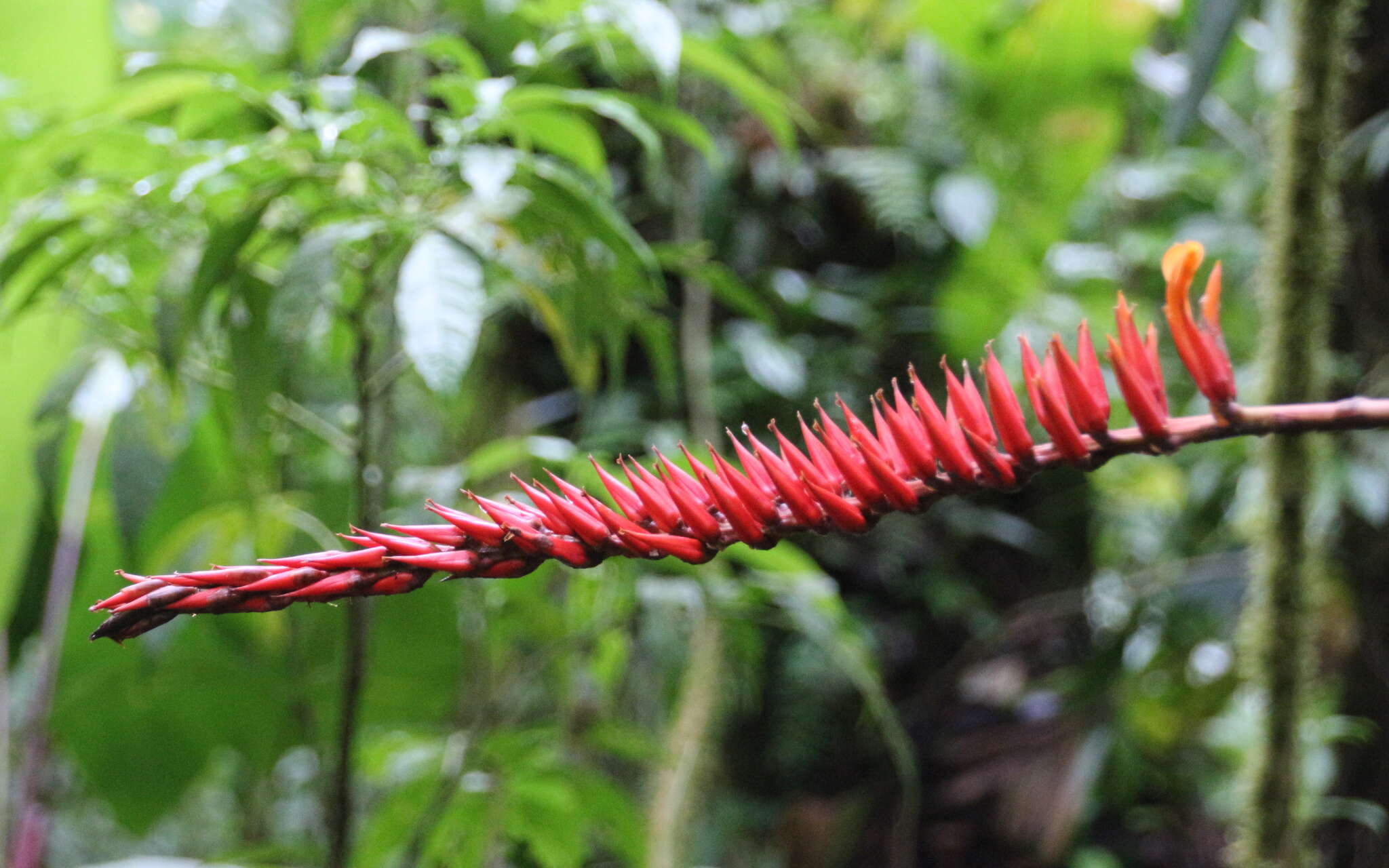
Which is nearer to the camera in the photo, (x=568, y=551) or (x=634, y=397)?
(x=568, y=551)

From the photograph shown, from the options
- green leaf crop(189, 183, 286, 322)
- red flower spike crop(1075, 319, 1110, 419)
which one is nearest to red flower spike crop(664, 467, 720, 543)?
red flower spike crop(1075, 319, 1110, 419)

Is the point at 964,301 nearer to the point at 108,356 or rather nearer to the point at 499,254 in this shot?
the point at 499,254

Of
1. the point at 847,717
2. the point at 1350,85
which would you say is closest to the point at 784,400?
the point at 847,717

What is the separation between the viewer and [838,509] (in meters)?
0.24

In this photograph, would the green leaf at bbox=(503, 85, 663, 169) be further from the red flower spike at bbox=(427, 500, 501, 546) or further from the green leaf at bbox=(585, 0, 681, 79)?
the red flower spike at bbox=(427, 500, 501, 546)

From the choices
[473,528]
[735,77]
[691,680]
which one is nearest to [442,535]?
[473,528]

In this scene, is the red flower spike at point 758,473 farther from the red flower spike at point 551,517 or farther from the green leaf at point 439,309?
the green leaf at point 439,309

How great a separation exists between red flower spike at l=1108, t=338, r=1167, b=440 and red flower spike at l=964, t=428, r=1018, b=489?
0.12 feet

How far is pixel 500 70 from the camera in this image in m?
1.17

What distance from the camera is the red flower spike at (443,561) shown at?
22 cm

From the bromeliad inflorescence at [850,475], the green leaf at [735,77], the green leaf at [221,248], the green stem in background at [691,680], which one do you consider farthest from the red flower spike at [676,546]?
the green stem in background at [691,680]

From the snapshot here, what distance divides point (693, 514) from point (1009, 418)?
0.08 metres

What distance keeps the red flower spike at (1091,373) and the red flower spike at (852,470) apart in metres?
0.06

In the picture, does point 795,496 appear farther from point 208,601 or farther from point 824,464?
point 208,601
